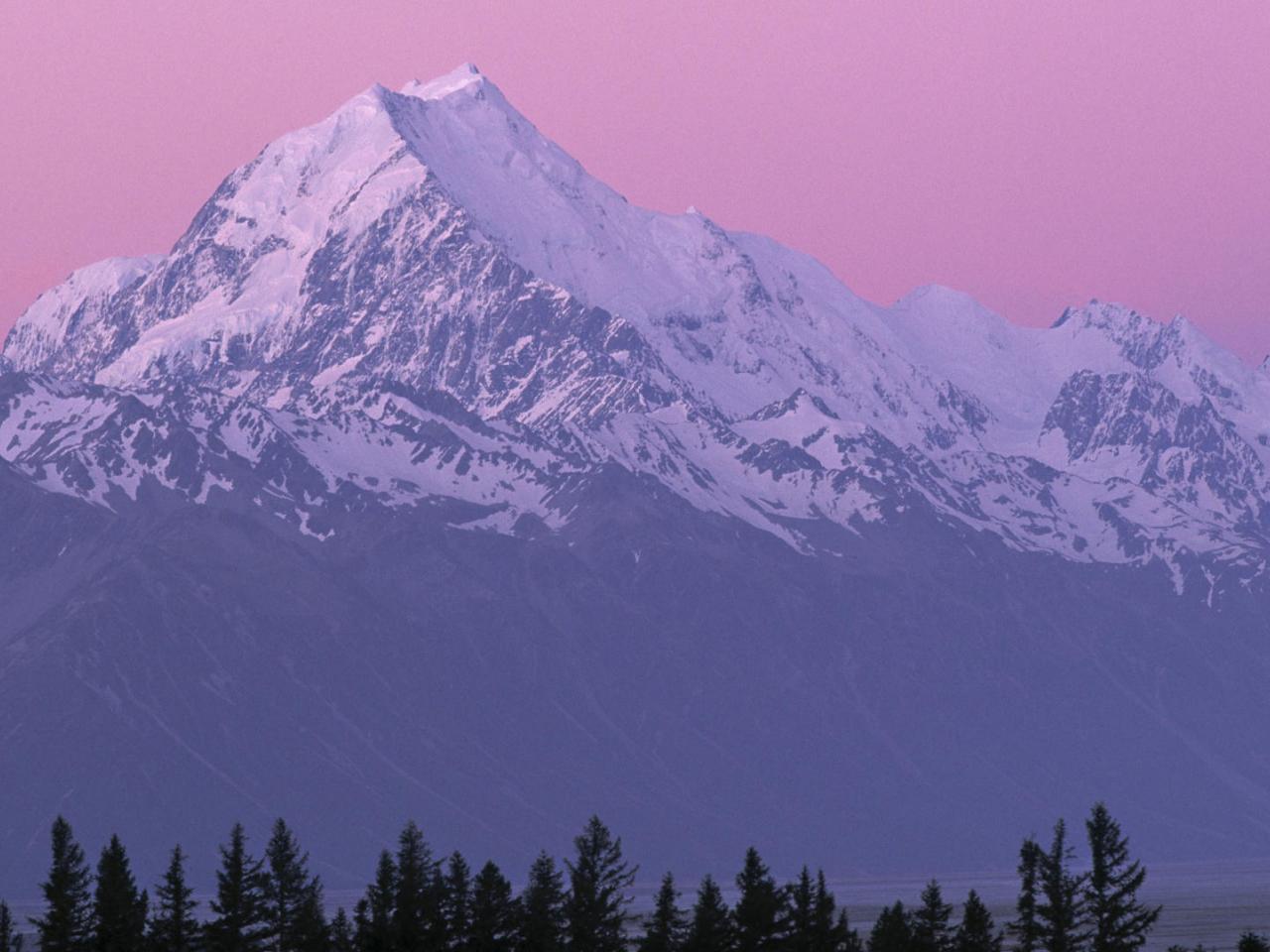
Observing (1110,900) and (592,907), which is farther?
(592,907)

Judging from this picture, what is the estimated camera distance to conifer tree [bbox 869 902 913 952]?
413 ft

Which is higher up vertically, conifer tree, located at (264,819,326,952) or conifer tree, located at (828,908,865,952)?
conifer tree, located at (264,819,326,952)

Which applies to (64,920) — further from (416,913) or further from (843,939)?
(843,939)

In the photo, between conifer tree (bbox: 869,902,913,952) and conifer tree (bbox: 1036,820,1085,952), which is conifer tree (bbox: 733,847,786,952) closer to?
conifer tree (bbox: 869,902,913,952)

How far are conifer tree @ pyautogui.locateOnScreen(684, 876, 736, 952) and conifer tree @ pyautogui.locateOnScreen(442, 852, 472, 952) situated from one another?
9499 millimetres

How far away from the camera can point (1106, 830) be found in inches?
4825

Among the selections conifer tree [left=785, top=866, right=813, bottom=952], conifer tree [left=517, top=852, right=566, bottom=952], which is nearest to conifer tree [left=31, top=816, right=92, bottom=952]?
conifer tree [left=517, top=852, right=566, bottom=952]

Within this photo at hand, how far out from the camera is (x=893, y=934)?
128m

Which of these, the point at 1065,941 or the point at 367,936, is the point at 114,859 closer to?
the point at 367,936

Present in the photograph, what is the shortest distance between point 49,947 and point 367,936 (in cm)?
1289

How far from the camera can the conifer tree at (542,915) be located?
122 meters

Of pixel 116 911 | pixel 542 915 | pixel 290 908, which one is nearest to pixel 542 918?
pixel 542 915

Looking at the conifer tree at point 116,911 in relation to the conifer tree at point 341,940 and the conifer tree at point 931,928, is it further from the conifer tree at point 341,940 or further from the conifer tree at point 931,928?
the conifer tree at point 931,928

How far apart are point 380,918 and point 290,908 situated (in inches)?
533
